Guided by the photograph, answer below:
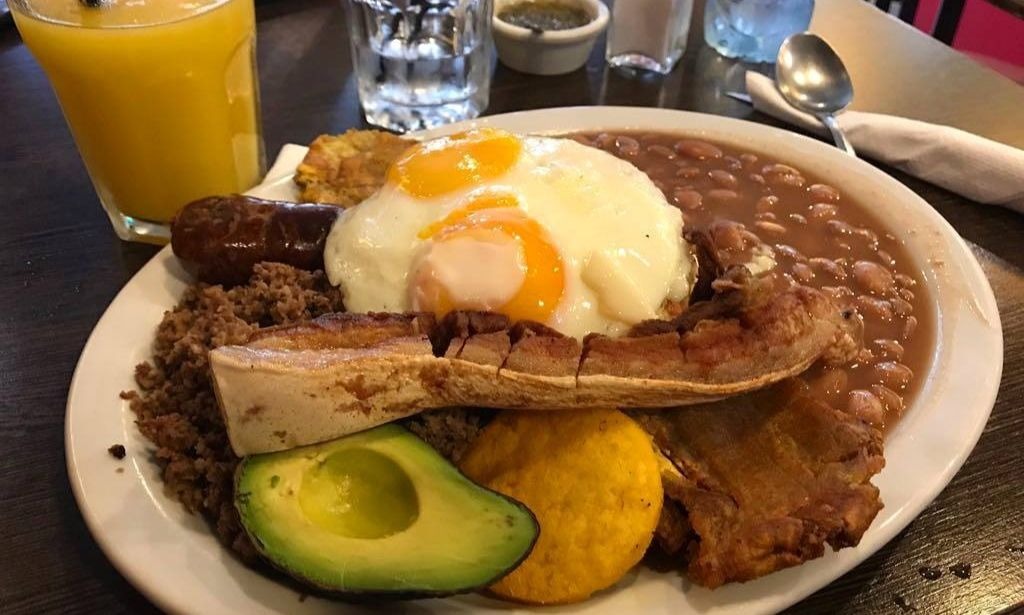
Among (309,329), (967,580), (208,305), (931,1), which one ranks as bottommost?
(931,1)

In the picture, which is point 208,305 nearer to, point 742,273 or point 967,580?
point 742,273

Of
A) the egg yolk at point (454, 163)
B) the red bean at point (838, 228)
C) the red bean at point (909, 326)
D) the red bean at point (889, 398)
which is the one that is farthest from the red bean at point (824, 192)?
the egg yolk at point (454, 163)

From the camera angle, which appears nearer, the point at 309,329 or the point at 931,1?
the point at 309,329

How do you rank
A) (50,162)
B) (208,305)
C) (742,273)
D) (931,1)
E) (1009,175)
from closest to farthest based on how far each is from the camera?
(742,273)
(208,305)
(1009,175)
(50,162)
(931,1)

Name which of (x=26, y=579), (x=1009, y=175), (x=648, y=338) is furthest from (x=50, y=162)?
(x=1009, y=175)

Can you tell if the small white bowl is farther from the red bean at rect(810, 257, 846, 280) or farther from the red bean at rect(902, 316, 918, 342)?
the red bean at rect(902, 316, 918, 342)

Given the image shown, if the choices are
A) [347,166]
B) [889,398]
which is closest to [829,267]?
[889,398]

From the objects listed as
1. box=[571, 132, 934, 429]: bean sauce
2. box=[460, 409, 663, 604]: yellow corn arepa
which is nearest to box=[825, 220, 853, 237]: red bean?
box=[571, 132, 934, 429]: bean sauce
